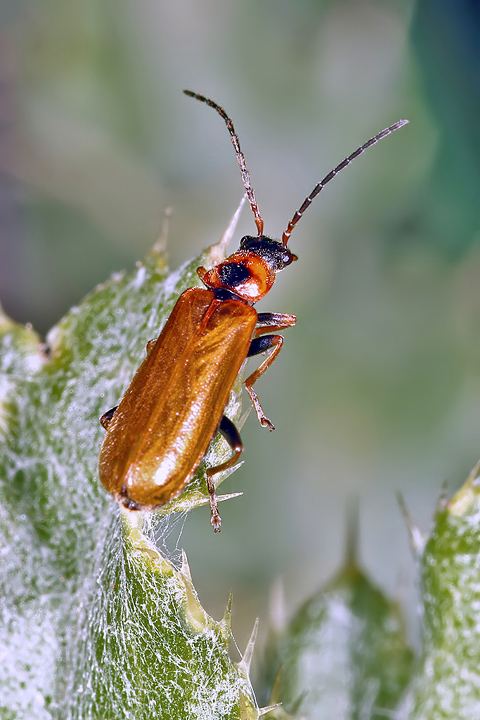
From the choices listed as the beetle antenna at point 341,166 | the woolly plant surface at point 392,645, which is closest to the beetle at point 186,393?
the beetle antenna at point 341,166

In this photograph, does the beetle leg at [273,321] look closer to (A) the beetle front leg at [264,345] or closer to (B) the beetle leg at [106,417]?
(A) the beetle front leg at [264,345]

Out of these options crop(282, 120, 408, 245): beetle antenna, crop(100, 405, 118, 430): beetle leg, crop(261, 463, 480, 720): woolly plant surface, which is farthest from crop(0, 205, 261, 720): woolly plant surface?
crop(282, 120, 408, 245): beetle antenna

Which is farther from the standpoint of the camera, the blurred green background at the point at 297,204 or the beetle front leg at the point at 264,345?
the blurred green background at the point at 297,204

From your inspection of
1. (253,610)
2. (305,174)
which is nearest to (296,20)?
(305,174)

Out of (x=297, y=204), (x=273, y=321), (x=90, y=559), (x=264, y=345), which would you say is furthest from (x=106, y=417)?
(x=297, y=204)

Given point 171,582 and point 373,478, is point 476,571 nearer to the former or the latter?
point 171,582

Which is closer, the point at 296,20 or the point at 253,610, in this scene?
the point at 253,610
